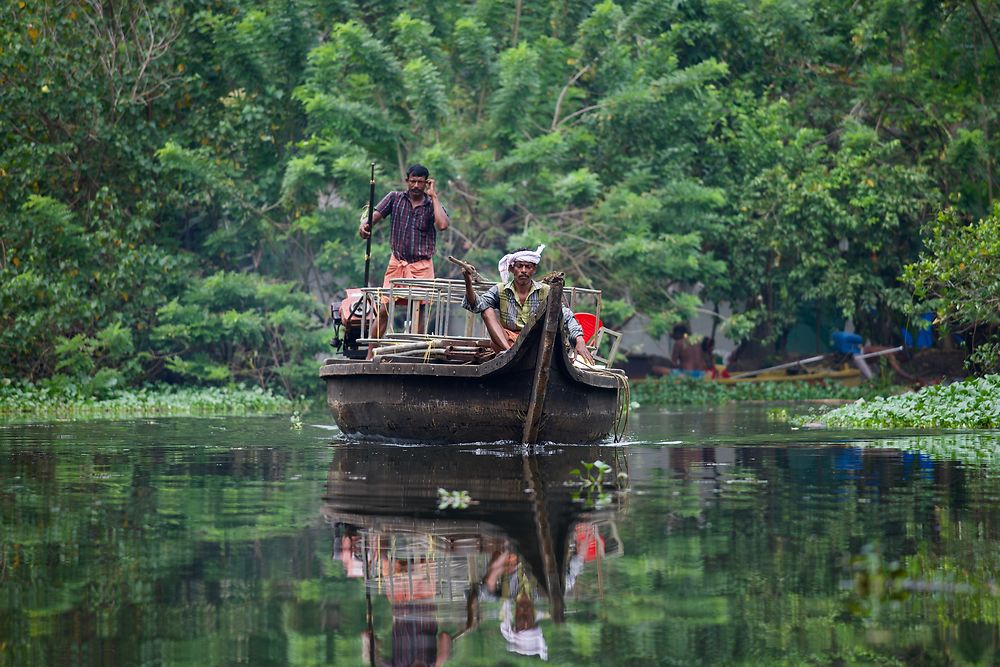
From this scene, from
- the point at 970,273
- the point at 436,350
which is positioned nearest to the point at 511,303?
the point at 436,350

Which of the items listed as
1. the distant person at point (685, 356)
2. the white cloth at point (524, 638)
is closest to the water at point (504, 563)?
the white cloth at point (524, 638)

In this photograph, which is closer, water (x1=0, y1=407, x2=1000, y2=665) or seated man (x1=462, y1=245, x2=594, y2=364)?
water (x1=0, y1=407, x2=1000, y2=665)

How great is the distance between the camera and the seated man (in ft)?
44.4

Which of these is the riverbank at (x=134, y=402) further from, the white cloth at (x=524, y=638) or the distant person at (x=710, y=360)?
the white cloth at (x=524, y=638)

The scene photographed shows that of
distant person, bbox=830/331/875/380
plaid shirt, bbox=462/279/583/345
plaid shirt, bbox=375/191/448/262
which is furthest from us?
distant person, bbox=830/331/875/380

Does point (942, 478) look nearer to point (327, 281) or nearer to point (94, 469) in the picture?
point (94, 469)

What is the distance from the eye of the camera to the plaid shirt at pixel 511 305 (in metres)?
13.7

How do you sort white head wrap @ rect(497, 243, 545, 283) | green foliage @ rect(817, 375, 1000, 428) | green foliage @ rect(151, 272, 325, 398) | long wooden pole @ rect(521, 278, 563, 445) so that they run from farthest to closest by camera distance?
green foliage @ rect(151, 272, 325, 398) < green foliage @ rect(817, 375, 1000, 428) < white head wrap @ rect(497, 243, 545, 283) < long wooden pole @ rect(521, 278, 563, 445)

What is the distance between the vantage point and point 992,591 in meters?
5.57

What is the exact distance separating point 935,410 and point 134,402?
12713 millimetres

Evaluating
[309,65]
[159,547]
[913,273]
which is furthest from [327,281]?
[159,547]

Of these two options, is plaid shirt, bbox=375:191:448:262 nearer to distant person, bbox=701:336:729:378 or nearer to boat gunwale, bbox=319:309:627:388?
boat gunwale, bbox=319:309:627:388

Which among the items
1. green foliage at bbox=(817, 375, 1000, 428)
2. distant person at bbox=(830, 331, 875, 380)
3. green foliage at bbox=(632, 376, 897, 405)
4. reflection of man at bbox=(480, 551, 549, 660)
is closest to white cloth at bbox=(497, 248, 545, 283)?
green foliage at bbox=(817, 375, 1000, 428)

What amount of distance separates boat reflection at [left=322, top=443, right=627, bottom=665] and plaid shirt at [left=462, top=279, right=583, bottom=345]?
86.6 inches
